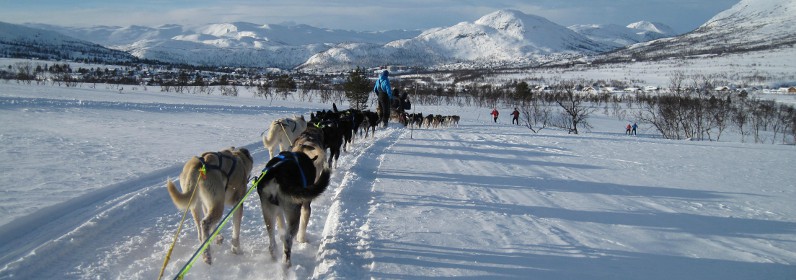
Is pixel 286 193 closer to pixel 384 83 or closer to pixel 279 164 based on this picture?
pixel 279 164

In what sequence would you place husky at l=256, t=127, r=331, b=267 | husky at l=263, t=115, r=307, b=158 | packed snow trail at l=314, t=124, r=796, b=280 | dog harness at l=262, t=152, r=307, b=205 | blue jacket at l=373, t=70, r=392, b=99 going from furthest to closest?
blue jacket at l=373, t=70, r=392, b=99, husky at l=263, t=115, r=307, b=158, packed snow trail at l=314, t=124, r=796, b=280, dog harness at l=262, t=152, r=307, b=205, husky at l=256, t=127, r=331, b=267

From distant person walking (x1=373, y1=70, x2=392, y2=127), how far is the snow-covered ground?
380 cm

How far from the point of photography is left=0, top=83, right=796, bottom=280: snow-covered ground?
12.6 feet

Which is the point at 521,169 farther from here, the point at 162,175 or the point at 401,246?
the point at 162,175

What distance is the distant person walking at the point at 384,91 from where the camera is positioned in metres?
13.2

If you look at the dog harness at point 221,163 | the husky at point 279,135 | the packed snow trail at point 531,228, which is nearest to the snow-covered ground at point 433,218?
the packed snow trail at point 531,228

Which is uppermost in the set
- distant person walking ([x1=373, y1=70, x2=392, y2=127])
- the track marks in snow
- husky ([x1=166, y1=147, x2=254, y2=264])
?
distant person walking ([x1=373, y1=70, x2=392, y2=127])

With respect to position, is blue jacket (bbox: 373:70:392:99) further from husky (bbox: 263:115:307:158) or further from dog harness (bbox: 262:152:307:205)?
dog harness (bbox: 262:152:307:205)

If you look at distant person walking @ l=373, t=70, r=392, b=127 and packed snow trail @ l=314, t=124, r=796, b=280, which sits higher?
distant person walking @ l=373, t=70, r=392, b=127

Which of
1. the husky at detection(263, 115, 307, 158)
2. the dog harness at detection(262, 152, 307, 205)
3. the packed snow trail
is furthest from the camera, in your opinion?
the husky at detection(263, 115, 307, 158)

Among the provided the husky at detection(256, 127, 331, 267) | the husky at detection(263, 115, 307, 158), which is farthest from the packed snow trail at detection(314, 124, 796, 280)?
the husky at detection(263, 115, 307, 158)

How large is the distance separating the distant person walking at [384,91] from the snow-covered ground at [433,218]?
12.5 ft

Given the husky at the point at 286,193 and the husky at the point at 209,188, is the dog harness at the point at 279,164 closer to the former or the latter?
the husky at the point at 286,193

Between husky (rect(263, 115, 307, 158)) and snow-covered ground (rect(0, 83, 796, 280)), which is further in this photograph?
husky (rect(263, 115, 307, 158))
